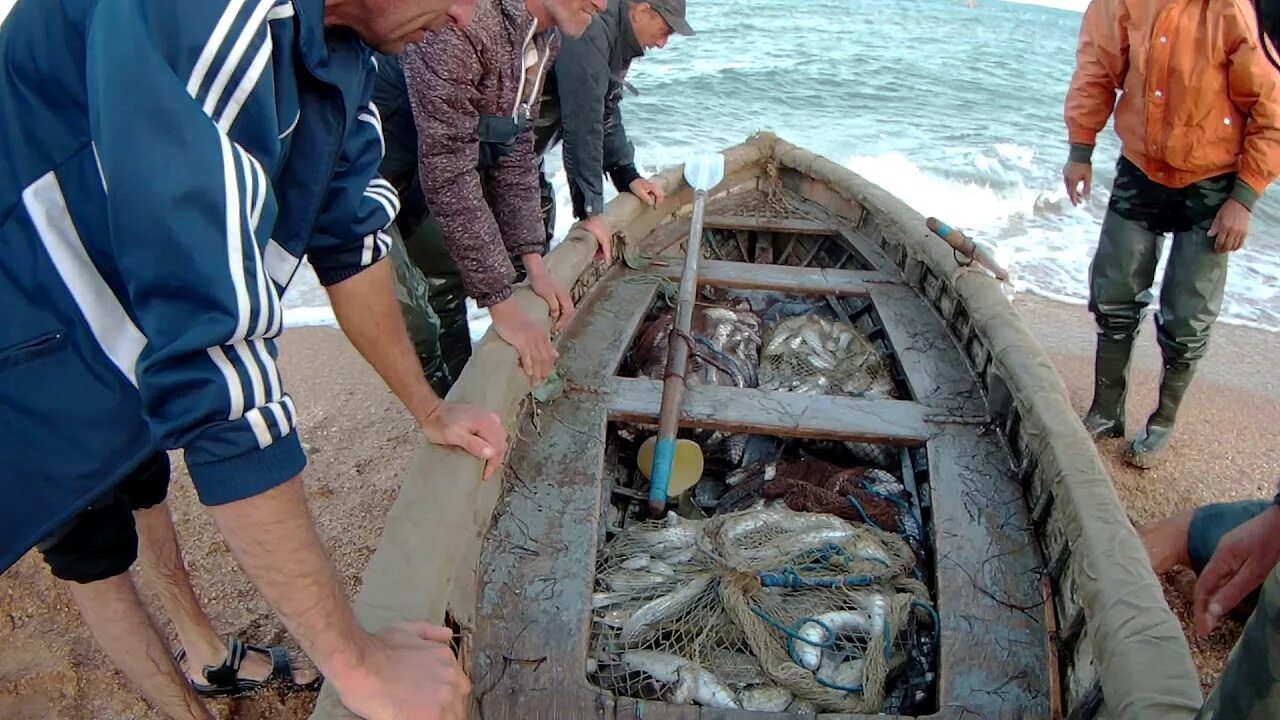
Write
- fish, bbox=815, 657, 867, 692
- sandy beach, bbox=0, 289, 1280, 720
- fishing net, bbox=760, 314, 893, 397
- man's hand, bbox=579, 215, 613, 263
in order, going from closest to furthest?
fish, bbox=815, 657, 867, 692
sandy beach, bbox=0, 289, 1280, 720
fishing net, bbox=760, 314, 893, 397
man's hand, bbox=579, 215, 613, 263

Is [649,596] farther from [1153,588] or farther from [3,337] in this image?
[3,337]

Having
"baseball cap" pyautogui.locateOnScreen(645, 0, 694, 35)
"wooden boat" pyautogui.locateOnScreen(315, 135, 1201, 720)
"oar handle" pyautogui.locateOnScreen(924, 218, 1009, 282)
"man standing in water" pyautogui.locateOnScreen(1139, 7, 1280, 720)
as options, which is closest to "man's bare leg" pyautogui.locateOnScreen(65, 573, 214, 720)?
"wooden boat" pyautogui.locateOnScreen(315, 135, 1201, 720)

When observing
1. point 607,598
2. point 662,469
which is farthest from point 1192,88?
point 607,598

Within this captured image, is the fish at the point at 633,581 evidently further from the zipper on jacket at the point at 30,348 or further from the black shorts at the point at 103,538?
the zipper on jacket at the point at 30,348

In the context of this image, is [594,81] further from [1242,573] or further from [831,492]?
[1242,573]

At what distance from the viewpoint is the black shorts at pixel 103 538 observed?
1978 millimetres

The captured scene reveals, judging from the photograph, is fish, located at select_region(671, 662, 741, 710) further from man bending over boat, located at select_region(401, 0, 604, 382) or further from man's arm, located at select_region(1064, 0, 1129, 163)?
man's arm, located at select_region(1064, 0, 1129, 163)

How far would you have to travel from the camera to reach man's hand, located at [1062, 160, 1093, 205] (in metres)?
4.38

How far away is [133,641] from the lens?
2.24 m

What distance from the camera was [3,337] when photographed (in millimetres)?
1201

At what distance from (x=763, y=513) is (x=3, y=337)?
6.76 feet

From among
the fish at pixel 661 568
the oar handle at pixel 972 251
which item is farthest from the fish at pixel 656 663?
the oar handle at pixel 972 251

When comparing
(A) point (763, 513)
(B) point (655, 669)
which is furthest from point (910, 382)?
(B) point (655, 669)

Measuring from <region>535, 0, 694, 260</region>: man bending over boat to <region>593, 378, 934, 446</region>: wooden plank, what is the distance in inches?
46.2
